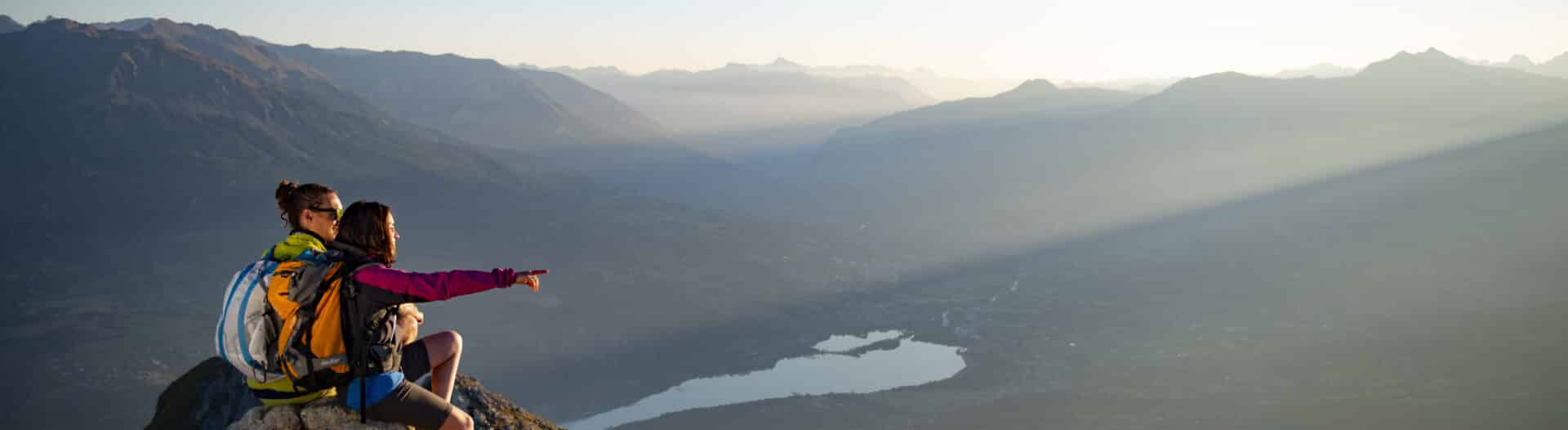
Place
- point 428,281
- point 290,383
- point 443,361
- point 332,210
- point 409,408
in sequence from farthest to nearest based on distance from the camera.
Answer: point 443,361
point 409,408
point 332,210
point 290,383
point 428,281

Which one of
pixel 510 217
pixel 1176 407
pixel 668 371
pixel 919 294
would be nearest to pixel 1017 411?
pixel 1176 407

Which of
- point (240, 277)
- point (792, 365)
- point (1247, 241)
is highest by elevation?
point (240, 277)

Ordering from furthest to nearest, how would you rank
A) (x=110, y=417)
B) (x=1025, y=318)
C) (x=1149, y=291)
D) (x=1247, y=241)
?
1. (x=1247, y=241)
2. (x=1149, y=291)
3. (x=1025, y=318)
4. (x=110, y=417)

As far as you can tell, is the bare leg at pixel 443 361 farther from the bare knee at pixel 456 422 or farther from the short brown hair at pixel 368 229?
the short brown hair at pixel 368 229

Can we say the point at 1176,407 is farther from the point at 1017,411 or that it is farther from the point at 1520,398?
the point at 1520,398

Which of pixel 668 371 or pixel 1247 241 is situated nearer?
pixel 668 371

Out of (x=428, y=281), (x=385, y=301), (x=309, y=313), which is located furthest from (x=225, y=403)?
(x=428, y=281)

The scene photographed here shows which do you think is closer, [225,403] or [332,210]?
[332,210]

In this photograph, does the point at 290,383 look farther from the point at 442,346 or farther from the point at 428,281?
the point at 428,281
